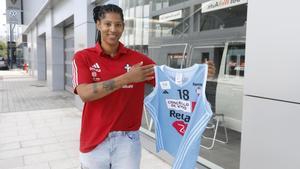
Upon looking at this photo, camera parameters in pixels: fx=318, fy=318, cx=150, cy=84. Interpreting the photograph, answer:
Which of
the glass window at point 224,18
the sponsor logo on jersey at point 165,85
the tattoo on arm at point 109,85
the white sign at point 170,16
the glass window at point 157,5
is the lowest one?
the sponsor logo on jersey at point 165,85

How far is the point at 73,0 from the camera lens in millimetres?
9672

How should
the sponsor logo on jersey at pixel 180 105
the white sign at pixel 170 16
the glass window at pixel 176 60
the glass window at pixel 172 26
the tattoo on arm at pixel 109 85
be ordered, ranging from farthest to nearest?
the white sign at pixel 170 16 → the glass window at pixel 172 26 → the glass window at pixel 176 60 → the sponsor logo on jersey at pixel 180 105 → the tattoo on arm at pixel 109 85

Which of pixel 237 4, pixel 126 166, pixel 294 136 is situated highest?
pixel 237 4

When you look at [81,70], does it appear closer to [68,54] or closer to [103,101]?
[103,101]

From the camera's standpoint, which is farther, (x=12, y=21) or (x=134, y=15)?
(x=12, y=21)

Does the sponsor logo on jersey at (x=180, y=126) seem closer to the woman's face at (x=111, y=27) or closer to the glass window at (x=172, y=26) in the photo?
the woman's face at (x=111, y=27)

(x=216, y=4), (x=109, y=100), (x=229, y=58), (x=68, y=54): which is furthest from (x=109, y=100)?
(x=68, y=54)

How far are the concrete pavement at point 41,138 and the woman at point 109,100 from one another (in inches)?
94.6

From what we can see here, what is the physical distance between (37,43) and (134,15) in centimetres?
1518

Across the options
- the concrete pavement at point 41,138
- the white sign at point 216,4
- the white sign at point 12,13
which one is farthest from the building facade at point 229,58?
the white sign at point 12,13

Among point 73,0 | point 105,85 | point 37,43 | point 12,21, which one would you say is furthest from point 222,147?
point 12,21

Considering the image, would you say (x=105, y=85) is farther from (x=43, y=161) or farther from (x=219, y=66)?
(x=43, y=161)

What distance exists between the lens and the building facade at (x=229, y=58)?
2.43 m

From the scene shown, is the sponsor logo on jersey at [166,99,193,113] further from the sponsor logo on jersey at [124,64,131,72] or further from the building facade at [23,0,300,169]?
the building facade at [23,0,300,169]
